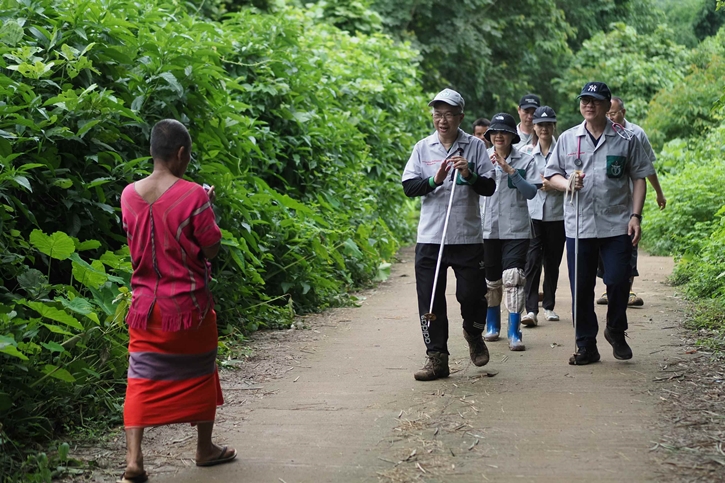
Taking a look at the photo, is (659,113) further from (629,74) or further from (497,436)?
(497,436)

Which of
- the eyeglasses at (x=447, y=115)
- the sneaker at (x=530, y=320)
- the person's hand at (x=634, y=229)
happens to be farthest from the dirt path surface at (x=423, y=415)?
the eyeglasses at (x=447, y=115)

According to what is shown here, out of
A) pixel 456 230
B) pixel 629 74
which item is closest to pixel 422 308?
pixel 456 230

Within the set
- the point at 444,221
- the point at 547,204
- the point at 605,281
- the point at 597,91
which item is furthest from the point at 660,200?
the point at 444,221

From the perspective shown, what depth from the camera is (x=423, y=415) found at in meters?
5.83

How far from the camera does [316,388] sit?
6699 mm

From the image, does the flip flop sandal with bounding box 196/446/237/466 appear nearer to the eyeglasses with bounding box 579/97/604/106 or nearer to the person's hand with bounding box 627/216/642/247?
the person's hand with bounding box 627/216/642/247

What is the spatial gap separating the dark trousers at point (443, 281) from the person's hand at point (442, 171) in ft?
1.72

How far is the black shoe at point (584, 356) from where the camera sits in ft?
23.7

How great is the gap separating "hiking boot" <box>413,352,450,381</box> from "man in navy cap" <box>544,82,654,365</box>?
1.09 meters

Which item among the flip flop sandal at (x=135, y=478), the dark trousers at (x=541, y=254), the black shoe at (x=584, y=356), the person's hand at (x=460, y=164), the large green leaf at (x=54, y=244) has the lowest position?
the black shoe at (x=584, y=356)

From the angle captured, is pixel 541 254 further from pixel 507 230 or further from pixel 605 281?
pixel 605 281

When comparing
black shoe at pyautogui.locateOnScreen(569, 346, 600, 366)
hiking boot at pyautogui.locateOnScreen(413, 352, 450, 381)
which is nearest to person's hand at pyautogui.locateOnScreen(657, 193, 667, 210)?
black shoe at pyautogui.locateOnScreen(569, 346, 600, 366)

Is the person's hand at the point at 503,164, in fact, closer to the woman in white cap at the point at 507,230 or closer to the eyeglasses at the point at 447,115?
the woman in white cap at the point at 507,230

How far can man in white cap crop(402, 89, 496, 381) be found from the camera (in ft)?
22.5
